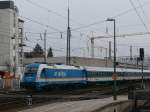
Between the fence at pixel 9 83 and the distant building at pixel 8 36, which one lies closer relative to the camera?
the fence at pixel 9 83

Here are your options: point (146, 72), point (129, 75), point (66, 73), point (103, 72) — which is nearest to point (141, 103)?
point (66, 73)

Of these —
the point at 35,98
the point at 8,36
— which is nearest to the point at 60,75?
the point at 35,98

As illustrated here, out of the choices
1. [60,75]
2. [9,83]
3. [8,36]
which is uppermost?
[8,36]

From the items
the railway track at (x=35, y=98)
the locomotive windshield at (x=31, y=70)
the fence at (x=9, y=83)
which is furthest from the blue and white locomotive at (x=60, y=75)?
the fence at (x=9, y=83)

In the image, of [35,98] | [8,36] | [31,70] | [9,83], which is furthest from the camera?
[8,36]

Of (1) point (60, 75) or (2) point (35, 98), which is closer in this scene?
(2) point (35, 98)

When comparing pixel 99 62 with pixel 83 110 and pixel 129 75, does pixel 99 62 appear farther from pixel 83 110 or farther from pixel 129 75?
pixel 83 110

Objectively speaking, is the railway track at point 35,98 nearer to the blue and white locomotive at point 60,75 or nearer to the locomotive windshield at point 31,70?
the blue and white locomotive at point 60,75

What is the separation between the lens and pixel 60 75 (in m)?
53.0

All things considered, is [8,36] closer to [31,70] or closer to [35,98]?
[31,70]

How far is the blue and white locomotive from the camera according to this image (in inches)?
1884

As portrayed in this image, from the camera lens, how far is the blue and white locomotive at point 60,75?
47.8 meters

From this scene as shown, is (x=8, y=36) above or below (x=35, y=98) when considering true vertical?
above

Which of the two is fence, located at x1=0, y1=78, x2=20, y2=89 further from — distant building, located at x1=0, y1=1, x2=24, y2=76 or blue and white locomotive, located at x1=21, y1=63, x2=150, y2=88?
distant building, located at x1=0, y1=1, x2=24, y2=76
